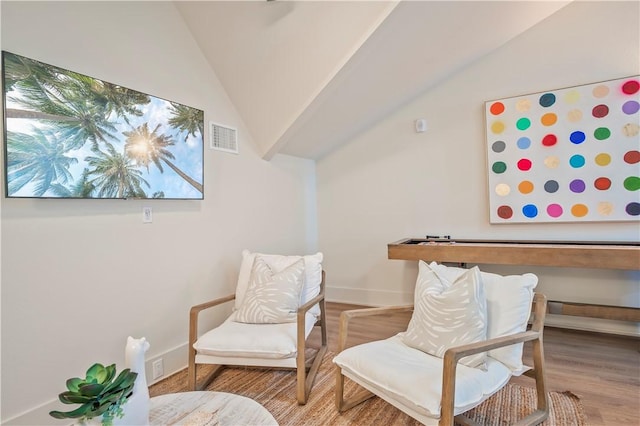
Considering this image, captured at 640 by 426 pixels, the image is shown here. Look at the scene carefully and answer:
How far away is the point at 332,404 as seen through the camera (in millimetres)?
2057

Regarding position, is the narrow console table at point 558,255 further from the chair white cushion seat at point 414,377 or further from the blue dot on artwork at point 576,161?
the chair white cushion seat at point 414,377


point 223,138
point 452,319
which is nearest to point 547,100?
point 452,319

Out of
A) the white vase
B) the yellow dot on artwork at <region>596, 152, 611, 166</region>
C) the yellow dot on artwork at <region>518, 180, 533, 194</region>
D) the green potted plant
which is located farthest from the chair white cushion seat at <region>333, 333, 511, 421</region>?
the yellow dot on artwork at <region>596, 152, 611, 166</region>

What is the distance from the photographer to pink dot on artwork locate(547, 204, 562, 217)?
3133 mm

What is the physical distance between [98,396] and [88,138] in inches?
61.2

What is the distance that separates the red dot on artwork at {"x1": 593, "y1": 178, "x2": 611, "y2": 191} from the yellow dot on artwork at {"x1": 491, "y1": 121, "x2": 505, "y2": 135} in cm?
95

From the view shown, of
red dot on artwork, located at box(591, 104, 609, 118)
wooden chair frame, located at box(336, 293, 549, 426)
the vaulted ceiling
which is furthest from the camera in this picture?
red dot on artwork, located at box(591, 104, 609, 118)

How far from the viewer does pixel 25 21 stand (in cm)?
181

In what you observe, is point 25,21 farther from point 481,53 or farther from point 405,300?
point 405,300

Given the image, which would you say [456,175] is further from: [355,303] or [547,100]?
[355,303]

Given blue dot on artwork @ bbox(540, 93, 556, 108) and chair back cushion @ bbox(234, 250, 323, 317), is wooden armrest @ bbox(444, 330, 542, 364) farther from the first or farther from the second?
blue dot on artwork @ bbox(540, 93, 556, 108)

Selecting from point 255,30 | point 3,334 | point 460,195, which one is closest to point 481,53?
point 460,195

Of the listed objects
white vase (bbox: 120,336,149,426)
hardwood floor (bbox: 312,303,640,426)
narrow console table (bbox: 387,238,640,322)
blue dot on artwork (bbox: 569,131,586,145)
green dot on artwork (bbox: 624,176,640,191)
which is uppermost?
blue dot on artwork (bbox: 569,131,586,145)

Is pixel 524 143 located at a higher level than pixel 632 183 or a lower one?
higher
